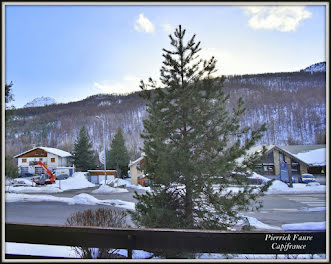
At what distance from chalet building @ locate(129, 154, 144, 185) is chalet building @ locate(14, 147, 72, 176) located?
77cm

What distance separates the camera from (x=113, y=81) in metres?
2.21

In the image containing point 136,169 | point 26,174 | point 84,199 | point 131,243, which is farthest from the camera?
point 84,199

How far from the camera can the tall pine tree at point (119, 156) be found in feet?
7.16

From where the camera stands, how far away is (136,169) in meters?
2.05

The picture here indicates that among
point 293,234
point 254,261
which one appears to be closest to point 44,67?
point 254,261

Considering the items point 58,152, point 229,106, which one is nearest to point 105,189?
point 58,152

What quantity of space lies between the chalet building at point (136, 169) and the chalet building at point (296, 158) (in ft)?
3.77

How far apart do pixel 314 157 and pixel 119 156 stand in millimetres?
2050

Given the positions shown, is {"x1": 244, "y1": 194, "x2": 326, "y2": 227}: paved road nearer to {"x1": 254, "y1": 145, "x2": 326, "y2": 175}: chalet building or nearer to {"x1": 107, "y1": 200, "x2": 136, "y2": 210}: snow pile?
{"x1": 254, "y1": 145, "x2": 326, "y2": 175}: chalet building

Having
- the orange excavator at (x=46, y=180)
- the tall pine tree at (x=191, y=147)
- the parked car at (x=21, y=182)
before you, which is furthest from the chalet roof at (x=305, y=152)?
the parked car at (x=21, y=182)

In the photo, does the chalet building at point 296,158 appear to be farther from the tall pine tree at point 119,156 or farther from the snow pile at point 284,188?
the tall pine tree at point 119,156

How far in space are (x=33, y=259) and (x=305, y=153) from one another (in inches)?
97.6

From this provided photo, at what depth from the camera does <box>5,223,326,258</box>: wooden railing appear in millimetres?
1081

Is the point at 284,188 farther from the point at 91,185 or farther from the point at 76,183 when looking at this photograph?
the point at 76,183
